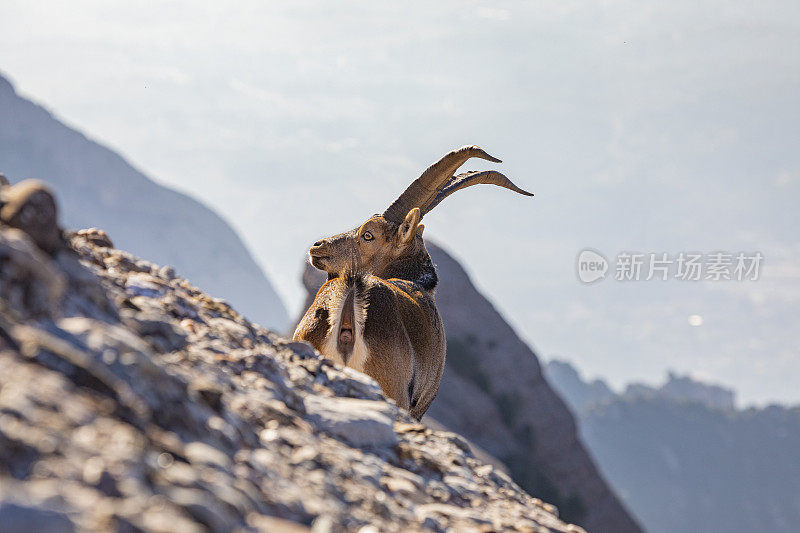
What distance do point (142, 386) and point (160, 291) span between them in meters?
2.15

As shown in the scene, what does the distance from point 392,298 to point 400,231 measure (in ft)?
8.51

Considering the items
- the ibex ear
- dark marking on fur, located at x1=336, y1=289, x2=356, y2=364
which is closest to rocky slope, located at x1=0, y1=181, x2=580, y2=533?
dark marking on fur, located at x1=336, y1=289, x2=356, y2=364

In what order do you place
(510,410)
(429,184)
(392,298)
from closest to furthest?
1. (392,298)
2. (429,184)
3. (510,410)

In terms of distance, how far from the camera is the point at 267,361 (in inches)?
218

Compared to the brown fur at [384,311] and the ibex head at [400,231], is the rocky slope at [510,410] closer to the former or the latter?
the ibex head at [400,231]

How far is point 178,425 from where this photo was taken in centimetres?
397

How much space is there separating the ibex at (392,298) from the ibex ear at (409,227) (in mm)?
14

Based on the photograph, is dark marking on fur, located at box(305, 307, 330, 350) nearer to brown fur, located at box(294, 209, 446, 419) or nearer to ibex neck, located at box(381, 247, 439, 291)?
brown fur, located at box(294, 209, 446, 419)

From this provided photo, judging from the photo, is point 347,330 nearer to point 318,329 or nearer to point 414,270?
point 318,329

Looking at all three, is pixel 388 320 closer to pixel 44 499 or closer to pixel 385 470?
pixel 385 470

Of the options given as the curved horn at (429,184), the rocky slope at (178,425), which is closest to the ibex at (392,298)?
the curved horn at (429,184)

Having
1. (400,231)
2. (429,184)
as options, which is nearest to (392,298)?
(400,231)

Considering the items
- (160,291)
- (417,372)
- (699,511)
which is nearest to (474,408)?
(417,372)

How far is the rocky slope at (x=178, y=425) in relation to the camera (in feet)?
10.2
